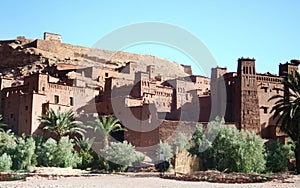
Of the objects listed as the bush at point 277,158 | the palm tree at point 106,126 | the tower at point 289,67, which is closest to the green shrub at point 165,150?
the palm tree at point 106,126

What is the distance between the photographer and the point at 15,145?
33969 millimetres

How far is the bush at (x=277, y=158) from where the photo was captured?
107 feet

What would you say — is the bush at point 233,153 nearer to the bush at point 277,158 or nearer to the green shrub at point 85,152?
the bush at point 277,158

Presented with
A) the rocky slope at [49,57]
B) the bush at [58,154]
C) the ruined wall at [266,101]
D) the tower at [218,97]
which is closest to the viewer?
the bush at [58,154]

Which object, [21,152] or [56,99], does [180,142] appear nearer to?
[21,152]

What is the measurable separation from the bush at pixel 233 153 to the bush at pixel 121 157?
192 inches

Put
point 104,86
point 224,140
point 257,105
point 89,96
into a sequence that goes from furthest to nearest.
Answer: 1. point 104,86
2. point 89,96
3. point 257,105
4. point 224,140

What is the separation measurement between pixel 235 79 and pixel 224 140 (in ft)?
36.3

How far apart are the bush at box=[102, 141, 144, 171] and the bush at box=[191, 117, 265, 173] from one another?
4873 mm

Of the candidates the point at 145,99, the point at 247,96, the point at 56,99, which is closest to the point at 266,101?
the point at 247,96

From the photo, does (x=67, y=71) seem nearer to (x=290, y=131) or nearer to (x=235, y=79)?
(x=235, y=79)

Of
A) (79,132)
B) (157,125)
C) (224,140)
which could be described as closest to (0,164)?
(79,132)

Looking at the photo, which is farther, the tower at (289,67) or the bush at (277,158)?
the tower at (289,67)

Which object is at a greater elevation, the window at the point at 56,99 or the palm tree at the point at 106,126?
the window at the point at 56,99
